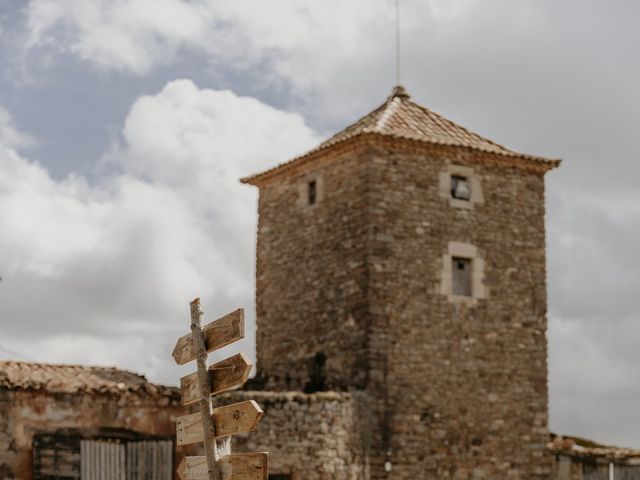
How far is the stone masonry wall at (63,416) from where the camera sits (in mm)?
19219

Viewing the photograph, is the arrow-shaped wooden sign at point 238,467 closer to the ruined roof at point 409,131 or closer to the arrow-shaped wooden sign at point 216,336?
the arrow-shaped wooden sign at point 216,336

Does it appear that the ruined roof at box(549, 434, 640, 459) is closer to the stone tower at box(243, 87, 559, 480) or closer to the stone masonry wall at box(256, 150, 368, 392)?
the stone tower at box(243, 87, 559, 480)

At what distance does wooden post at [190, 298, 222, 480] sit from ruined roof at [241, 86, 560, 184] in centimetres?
1395

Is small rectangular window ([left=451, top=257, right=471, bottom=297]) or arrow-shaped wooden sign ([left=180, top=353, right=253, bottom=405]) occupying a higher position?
small rectangular window ([left=451, top=257, right=471, bottom=297])

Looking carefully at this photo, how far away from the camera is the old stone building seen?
63.2ft

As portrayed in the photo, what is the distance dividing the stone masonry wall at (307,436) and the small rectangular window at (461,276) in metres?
3.36

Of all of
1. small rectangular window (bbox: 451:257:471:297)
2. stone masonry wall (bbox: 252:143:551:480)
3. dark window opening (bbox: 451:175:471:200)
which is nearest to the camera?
stone masonry wall (bbox: 252:143:551:480)

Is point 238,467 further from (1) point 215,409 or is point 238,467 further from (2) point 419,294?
(2) point 419,294

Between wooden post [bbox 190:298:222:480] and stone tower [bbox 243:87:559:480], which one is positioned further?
stone tower [bbox 243:87:559:480]

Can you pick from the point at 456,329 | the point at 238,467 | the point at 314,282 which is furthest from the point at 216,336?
the point at 314,282

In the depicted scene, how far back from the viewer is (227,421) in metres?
9.41

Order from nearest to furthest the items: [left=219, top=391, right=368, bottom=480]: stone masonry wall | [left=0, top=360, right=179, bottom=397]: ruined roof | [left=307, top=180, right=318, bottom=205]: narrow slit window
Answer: [left=0, top=360, right=179, bottom=397]: ruined roof → [left=219, top=391, right=368, bottom=480]: stone masonry wall → [left=307, top=180, right=318, bottom=205]: narrow slit window

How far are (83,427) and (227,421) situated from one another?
10848mm

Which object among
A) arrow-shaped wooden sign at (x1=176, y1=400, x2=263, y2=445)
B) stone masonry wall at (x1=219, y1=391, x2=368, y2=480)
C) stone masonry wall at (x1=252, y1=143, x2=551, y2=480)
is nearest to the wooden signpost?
arrow-shaped wooden sign at (x1=176, y1=400, x2=263, y2=445)
